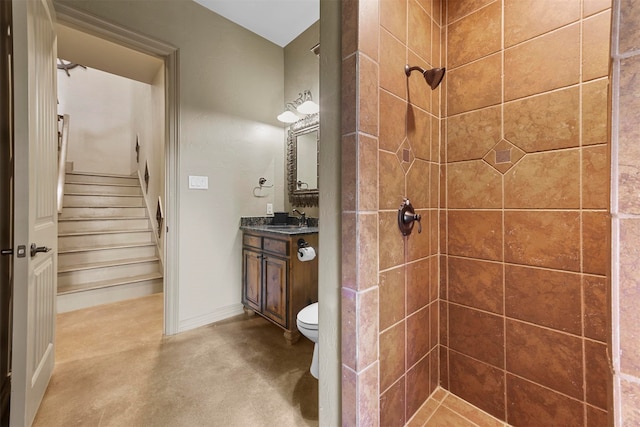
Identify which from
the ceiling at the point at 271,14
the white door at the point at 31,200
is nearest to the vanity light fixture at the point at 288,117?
the ceiling at the point at 271,14

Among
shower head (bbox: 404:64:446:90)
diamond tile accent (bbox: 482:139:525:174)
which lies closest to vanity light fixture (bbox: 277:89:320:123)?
shower head (bbox: 404:64:446:90)

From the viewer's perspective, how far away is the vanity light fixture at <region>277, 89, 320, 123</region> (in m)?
2.41

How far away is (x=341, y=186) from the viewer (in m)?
0.92

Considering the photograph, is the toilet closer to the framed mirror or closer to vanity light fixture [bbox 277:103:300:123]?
the framed mirror

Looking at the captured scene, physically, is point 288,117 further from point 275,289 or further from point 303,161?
→ point 275,289

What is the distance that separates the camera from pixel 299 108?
248 centimetres

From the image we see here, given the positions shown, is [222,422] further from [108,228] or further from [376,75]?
[108,228]

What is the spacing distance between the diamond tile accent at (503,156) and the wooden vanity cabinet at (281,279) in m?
1.31

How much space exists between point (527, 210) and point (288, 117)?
2.16 metres

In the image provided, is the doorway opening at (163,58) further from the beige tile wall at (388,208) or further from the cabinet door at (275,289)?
the beige tile wall at (388,208)

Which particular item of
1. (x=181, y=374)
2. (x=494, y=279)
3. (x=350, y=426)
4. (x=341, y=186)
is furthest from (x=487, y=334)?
(x=181, y=374)

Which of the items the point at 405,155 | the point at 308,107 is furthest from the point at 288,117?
the point at 405,155

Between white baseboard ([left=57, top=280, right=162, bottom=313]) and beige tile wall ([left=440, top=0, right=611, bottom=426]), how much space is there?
3143 mm

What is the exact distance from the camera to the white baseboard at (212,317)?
2.16m
